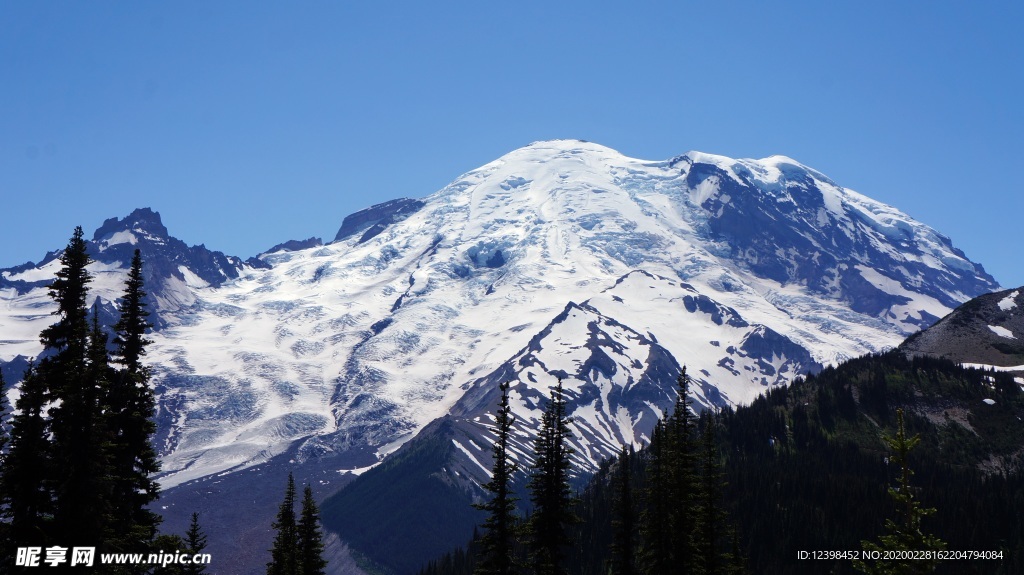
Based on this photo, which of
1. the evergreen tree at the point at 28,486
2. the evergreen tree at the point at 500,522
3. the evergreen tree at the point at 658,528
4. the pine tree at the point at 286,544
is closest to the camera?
the evergreen tree at the point at 28,486

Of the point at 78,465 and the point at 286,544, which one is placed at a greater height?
the point at 286,544

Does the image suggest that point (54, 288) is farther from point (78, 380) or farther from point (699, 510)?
point (699, 510)

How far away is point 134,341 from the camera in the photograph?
46688 millimetres

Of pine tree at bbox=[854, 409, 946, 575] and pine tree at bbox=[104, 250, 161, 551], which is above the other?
pine tree at bbox=[104, 250, 161, 551]

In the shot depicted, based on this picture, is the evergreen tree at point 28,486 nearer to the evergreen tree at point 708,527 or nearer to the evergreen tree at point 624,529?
the evergreen tree at point 624,529

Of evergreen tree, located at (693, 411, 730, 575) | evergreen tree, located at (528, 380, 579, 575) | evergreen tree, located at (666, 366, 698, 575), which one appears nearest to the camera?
evergreen tree, located at (528, 380, 579, 575)

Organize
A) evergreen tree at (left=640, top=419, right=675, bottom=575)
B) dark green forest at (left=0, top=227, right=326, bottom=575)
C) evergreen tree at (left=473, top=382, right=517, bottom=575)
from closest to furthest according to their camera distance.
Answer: dark green forest at (left=0, top=227, right=326, bottom=575)
evergreen tree at (left=473, top=382, right=517, bottom=575)
evergreen tree at (left=640, top=419, right=675, bottom=575)

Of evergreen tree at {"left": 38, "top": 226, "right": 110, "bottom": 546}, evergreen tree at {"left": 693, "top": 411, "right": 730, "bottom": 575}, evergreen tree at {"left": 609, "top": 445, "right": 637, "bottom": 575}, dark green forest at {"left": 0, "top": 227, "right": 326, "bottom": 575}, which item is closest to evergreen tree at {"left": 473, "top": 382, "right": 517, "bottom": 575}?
evergreen tree at {"left": 609, "top": 445, "right": 637, "bottom": 575}

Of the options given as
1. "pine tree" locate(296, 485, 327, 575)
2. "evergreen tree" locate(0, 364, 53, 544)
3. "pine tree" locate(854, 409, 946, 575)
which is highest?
"pine tree" locate(296, 485, 327, 575)

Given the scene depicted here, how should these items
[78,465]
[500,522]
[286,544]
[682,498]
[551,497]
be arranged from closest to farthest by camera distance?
[78,465] → [500,522] → [551,497] → [682,498] → [286,544]

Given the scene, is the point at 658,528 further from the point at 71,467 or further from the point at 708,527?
the point at 71,467

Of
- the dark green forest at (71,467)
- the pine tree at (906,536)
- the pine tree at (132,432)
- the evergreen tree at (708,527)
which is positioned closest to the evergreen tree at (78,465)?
the dark green forest at (71,467)

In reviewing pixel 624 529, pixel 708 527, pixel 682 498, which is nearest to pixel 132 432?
pixel 624 529

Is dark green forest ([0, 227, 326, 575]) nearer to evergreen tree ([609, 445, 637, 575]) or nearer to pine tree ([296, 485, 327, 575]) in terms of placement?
pine tree ([296, 485, 327, 575])
